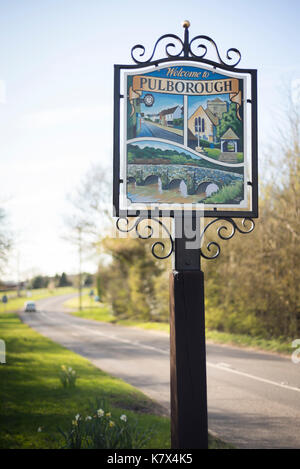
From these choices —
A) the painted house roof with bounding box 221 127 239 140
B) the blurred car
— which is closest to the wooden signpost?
the painted house roof with bounding box 221 127 239 140

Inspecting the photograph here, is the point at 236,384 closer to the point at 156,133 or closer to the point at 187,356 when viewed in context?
the point at 187,356

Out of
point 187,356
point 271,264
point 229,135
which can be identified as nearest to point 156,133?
point 229,135

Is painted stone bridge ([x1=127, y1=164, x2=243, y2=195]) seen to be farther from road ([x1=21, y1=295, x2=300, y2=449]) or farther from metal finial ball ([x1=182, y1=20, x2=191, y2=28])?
road ([x1=21, y1=295, x2=300, y2=449])

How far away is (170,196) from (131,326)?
81.3ft

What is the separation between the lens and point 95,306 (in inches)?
1984

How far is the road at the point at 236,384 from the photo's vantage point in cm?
603

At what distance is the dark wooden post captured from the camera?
10.7ft

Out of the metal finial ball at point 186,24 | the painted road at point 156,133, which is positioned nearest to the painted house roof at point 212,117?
the painted road at point 156,133

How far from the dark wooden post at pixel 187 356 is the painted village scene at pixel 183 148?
307 mm

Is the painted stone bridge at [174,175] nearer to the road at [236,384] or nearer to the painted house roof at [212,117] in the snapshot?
the painted house roof at [212,117]

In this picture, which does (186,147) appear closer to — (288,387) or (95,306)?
(288,387)

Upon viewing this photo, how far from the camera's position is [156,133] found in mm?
3322

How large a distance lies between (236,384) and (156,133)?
296 inches

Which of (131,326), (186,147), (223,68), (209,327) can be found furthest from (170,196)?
(131,326)
